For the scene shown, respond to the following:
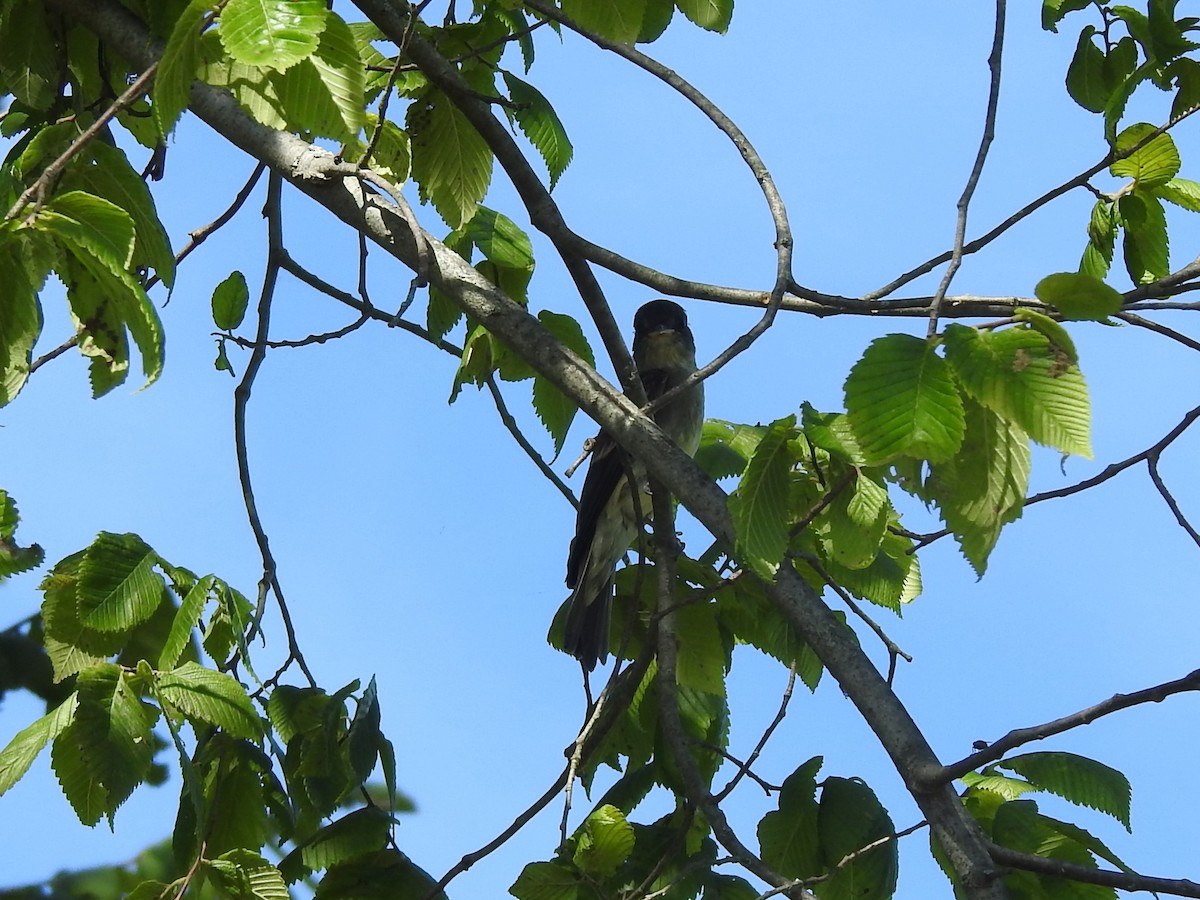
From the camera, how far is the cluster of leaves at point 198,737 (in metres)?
2.46

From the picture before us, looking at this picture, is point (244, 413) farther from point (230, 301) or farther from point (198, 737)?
point (198, 737)

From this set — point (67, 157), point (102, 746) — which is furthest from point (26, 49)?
point (102, 746)

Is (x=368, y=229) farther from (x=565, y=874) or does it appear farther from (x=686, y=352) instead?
(x=686, y=352)

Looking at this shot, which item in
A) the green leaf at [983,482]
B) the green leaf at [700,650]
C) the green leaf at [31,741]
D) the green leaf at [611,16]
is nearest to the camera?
the green leaf at [983,482]

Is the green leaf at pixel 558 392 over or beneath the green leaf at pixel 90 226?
over

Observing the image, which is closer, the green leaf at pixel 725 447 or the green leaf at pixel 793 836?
the green leaf at pixel 793 836

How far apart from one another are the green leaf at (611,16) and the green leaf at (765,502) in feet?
4.01

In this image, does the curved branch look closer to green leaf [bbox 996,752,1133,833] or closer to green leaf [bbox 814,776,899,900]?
green leaf [bbox 996,752,1133,833]

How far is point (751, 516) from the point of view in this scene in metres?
2.20

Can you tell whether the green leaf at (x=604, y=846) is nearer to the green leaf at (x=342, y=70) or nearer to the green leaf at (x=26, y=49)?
the green leaf at (x=342, y=70)

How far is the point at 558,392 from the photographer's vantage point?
3.40 m

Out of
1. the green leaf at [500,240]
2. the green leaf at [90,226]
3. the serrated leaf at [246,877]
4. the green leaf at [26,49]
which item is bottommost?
the serrated leaf at [246,877]

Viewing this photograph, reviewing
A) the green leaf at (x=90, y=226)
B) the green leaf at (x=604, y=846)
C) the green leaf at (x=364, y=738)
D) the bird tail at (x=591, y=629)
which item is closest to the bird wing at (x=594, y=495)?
the bird tail at (x=591, y=629)

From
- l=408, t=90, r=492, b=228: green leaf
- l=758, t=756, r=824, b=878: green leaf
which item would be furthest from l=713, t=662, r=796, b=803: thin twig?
l=408, t=90, r=492, b=228: green leaf
